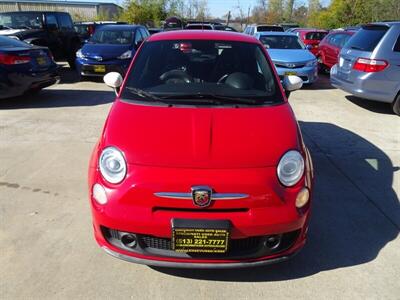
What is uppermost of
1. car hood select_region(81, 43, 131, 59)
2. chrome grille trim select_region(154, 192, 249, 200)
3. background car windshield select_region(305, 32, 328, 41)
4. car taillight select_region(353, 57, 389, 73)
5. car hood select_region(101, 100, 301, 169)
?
car hood select_region(101, 100, 301, 169)

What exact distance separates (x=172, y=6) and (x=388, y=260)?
1705 inches

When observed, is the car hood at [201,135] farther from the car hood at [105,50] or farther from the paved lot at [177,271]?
the car hood at [105,50]

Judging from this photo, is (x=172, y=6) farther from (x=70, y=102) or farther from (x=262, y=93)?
(x=262, y=93)

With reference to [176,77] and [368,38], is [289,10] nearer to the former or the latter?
[368,38]

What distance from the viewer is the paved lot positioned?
281 centimetres

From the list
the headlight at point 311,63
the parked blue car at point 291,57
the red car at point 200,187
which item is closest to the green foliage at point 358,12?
the parked blue car at point 291,57

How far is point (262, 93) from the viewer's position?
11.7 feet

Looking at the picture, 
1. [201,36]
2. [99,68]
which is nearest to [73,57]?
[99,68]

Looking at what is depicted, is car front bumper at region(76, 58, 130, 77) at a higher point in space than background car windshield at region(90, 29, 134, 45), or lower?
lower

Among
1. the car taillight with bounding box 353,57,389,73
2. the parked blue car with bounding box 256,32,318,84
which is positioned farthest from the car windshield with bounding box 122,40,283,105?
the parked blue car with bounding box 256,32,318,84

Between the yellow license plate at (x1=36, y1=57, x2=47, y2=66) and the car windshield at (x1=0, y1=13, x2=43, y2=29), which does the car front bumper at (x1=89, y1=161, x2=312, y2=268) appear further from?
the car windshield at (x1=0, y1=13, x2=43, y2=29)

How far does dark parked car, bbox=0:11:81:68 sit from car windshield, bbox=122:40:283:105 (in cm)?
947

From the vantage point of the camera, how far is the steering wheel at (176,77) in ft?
12.3

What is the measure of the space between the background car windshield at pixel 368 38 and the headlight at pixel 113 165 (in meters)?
6.61
